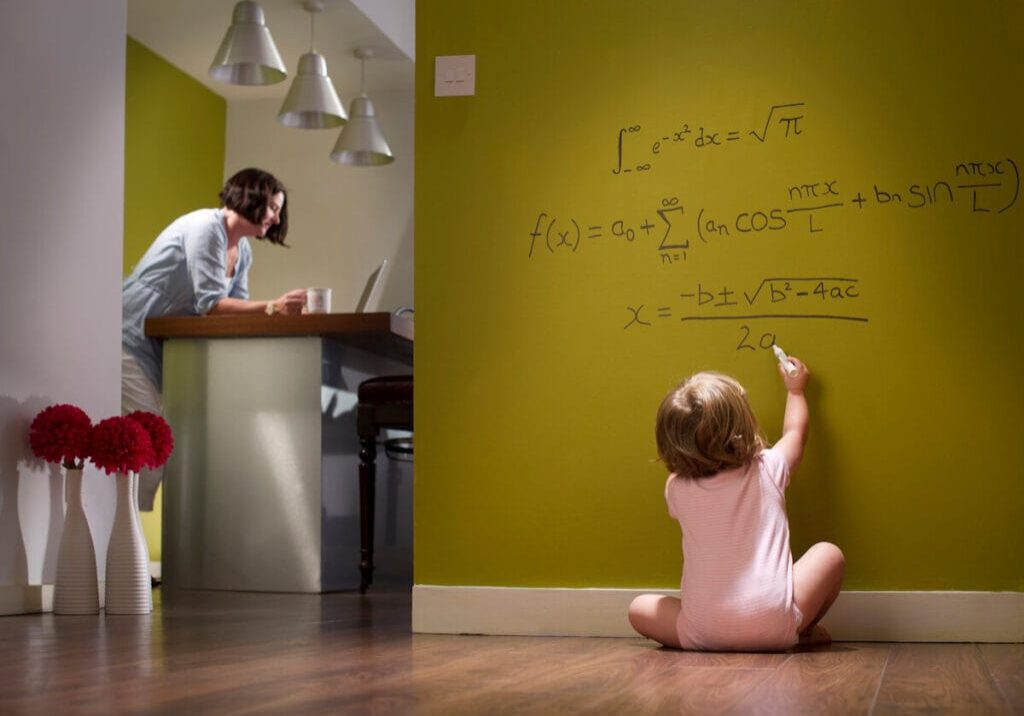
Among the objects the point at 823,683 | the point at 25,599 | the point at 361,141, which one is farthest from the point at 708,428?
the point at 361,141

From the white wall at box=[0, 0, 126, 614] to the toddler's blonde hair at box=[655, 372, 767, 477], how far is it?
181cm

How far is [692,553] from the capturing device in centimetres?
246

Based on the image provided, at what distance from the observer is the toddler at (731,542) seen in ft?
7.78

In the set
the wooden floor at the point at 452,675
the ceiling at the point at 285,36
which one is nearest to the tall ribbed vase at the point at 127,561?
the wooden floor at the point at 452,675

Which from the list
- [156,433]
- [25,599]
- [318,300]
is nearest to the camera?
[25,599]

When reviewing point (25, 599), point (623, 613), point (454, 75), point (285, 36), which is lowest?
point (25, 599)

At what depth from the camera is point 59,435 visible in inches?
133

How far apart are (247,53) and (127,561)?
2.11 meters

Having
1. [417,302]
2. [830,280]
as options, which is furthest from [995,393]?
[417,302]

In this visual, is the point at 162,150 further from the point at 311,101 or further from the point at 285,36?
the point at 311,101

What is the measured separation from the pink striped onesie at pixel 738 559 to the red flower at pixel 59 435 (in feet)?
5.55

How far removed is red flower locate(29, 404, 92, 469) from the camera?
3.38m

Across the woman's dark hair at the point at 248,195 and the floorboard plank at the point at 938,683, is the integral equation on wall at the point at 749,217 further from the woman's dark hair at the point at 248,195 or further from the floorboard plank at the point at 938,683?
the woman's dark hair at the point at 248,195

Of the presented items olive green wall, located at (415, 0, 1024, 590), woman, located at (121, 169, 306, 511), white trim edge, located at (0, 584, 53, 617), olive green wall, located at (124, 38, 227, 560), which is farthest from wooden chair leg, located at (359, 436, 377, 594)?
olive green wall, located at (124, 38, 227, 560)
